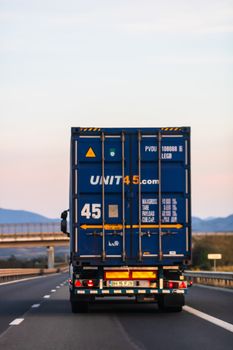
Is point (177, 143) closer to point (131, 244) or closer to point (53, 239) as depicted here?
point (131, 244)

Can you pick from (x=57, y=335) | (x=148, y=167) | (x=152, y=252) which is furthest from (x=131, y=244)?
(x=57, y=335)

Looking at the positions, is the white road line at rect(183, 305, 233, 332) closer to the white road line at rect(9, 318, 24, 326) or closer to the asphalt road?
the asphalt road

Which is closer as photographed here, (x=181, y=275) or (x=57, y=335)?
(x=57, y=335)

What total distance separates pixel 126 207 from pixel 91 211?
0.78 m

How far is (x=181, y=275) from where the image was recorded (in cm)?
2064

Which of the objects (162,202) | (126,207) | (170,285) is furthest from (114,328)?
(162,202)

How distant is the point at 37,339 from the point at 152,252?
606 cm

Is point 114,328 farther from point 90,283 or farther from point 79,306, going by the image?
point 79,306

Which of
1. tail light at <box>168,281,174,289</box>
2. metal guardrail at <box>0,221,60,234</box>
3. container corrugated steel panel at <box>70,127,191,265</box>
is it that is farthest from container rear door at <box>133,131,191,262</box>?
metal guardrail at <box>0,221,60,234</box>

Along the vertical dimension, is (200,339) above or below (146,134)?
below

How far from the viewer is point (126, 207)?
20.4 m

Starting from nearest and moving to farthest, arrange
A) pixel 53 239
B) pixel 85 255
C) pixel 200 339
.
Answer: pixel 200 339 < pixel 85 255 < pixel 53 239

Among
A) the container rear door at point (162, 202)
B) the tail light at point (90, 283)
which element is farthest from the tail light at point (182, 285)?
the tail light at point (90, 283)

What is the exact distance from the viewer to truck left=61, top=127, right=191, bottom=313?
20328 mm
